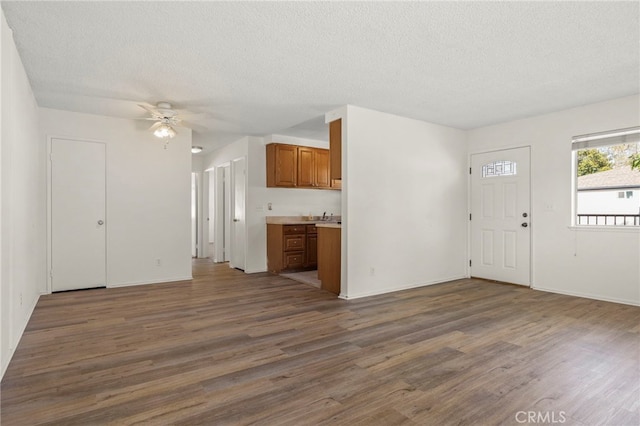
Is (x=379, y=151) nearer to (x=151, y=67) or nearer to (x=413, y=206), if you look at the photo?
(x=413, y=206)

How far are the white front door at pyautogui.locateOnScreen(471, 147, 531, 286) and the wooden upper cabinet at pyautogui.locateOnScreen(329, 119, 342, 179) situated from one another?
8.77ft

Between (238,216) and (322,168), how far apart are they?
1.92 metres

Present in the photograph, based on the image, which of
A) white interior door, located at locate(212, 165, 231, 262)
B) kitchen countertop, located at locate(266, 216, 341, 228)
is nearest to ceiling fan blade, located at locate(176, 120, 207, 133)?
white interior door, located at locate(212, 165, 231, 262)

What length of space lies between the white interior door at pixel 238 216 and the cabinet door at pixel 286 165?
682mm

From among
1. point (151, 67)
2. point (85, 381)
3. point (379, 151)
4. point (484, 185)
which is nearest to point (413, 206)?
point (379, 151)

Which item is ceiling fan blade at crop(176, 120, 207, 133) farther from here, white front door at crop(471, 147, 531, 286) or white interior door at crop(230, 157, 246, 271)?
white front door at crop(471, 147, 531, 286)

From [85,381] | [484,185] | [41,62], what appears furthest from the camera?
[484,185]

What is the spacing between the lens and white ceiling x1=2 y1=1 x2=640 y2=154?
2449 millimetres

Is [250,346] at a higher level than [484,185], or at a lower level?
lower

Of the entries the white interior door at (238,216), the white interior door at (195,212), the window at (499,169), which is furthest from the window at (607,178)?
the white interior door at (195,212)

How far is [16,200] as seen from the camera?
2992mm

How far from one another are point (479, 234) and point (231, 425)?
17.1ft

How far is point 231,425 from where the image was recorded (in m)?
1.87

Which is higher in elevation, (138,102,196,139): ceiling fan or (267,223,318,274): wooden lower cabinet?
(138,102,196,139): ceiling fan
